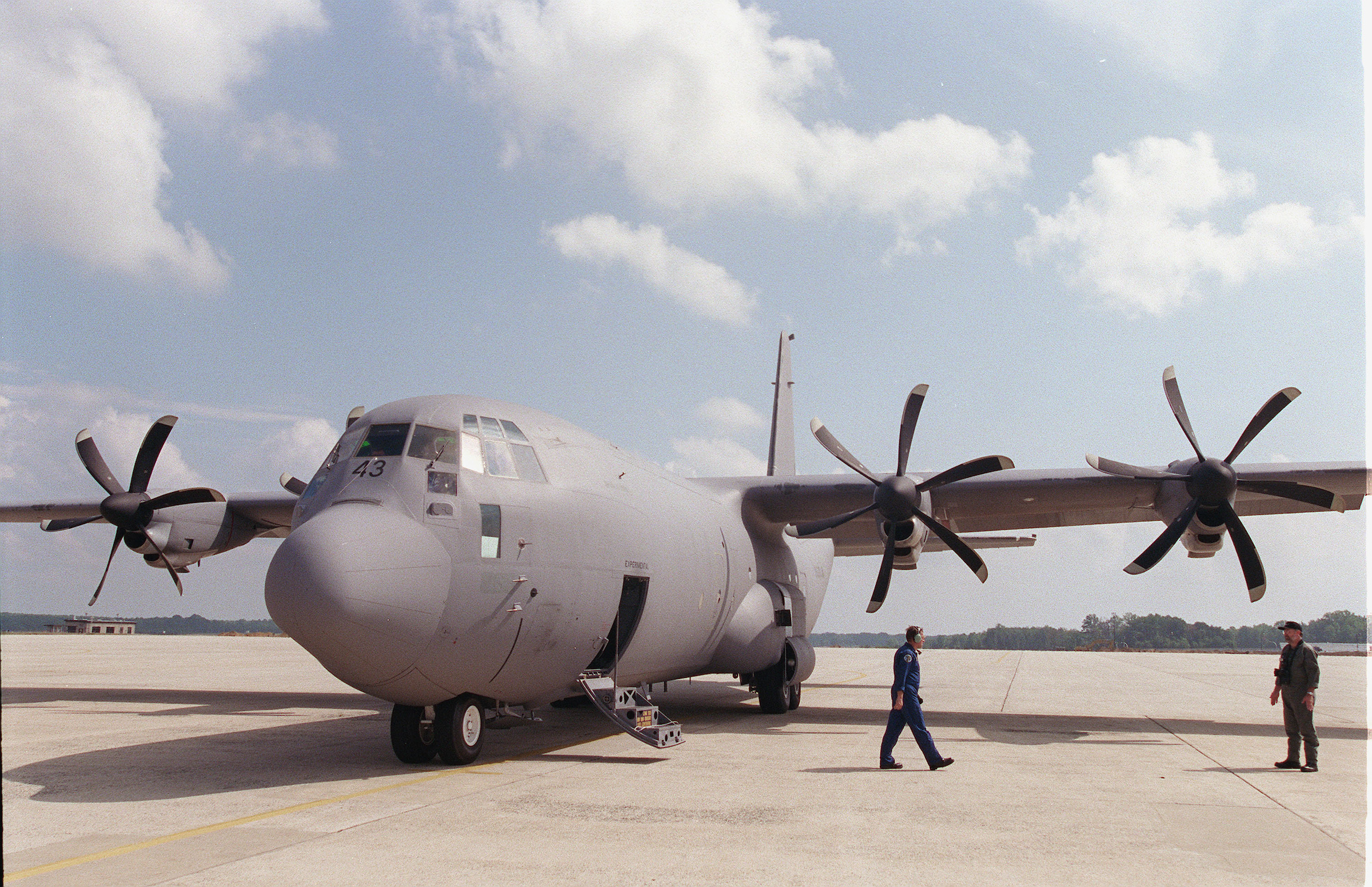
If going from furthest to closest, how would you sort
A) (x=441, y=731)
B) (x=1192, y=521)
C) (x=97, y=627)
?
1. (x=97, y=627)
2. (x=1192, y=521)
3. (x=441, y=731)

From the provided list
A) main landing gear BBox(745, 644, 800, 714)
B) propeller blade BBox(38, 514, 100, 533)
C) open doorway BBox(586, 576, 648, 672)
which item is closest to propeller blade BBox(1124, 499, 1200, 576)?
main landing gear BBox(745, 644, 800, 714)

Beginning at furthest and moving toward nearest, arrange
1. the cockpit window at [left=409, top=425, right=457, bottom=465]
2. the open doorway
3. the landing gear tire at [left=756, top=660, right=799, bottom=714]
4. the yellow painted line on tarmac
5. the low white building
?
1. the low white building
2. the landing gear tire at [left=756, top=660, right=799, bottom=714]
3. the open doorway
4. the cockpit window at [left=409, top=425, right=457, bottom=465]
5. the yellow painted line on tarmac

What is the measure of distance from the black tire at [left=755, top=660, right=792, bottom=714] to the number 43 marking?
10.0 m

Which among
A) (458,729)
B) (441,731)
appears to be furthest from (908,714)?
(441,731)

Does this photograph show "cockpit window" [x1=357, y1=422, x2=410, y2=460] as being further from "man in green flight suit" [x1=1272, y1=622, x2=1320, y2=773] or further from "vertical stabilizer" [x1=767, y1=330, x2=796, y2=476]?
"vertical stabilizer" [x1=767, y1=330, x2=796, y2=476]

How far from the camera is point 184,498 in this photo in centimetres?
1884

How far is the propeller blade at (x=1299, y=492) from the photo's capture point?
51.4ft

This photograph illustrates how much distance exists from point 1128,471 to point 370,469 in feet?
39.6

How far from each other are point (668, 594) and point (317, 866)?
7795mm

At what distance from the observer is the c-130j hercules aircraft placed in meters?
9.76

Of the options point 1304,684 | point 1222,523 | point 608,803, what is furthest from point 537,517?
point 1222,523

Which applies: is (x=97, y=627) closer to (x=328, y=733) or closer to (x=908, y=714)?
(x=328, y=733)

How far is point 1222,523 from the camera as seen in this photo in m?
15.9

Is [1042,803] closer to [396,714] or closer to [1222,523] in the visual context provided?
[396,714]
